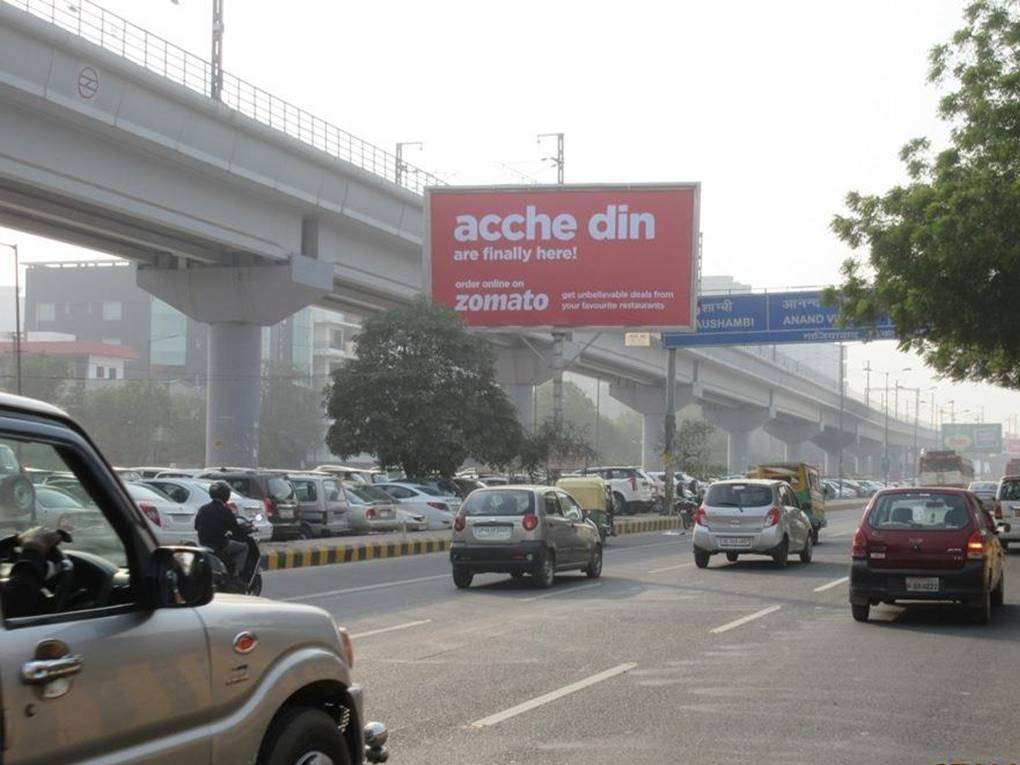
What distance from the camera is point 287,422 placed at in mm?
96750

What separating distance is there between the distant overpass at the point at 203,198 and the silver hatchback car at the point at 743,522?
46.5ft

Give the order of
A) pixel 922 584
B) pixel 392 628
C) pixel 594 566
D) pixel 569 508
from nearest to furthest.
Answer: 1. pixel 392 628
2. pixel 922 584
3. pixel 569 508
4. pixel 594 566

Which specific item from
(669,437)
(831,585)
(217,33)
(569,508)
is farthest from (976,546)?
(669,437)

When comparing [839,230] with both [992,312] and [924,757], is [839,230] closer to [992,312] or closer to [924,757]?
[992,312]

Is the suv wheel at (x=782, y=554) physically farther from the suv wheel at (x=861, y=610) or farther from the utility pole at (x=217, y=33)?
the utility pole at (x=217, y=33)

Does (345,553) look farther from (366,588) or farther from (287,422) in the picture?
Answer: (287,422)

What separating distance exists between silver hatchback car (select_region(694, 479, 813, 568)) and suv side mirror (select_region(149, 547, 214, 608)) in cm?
2060

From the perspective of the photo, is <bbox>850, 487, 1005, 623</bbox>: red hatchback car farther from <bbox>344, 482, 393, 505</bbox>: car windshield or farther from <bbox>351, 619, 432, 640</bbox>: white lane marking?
<bbox>344, 482, 393, 505</bbox>: car windshield

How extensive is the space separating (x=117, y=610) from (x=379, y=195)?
37956 millimetres

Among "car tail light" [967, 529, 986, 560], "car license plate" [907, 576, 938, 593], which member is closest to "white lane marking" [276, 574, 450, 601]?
"car license plate" [907, 576, 938, 593]

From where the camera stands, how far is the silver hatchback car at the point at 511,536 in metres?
19.9

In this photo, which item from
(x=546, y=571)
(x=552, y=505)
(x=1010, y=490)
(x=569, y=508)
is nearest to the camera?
(x=546, y=571)

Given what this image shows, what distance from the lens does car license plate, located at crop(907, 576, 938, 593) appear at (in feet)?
49.4

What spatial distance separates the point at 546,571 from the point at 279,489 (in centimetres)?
1151
